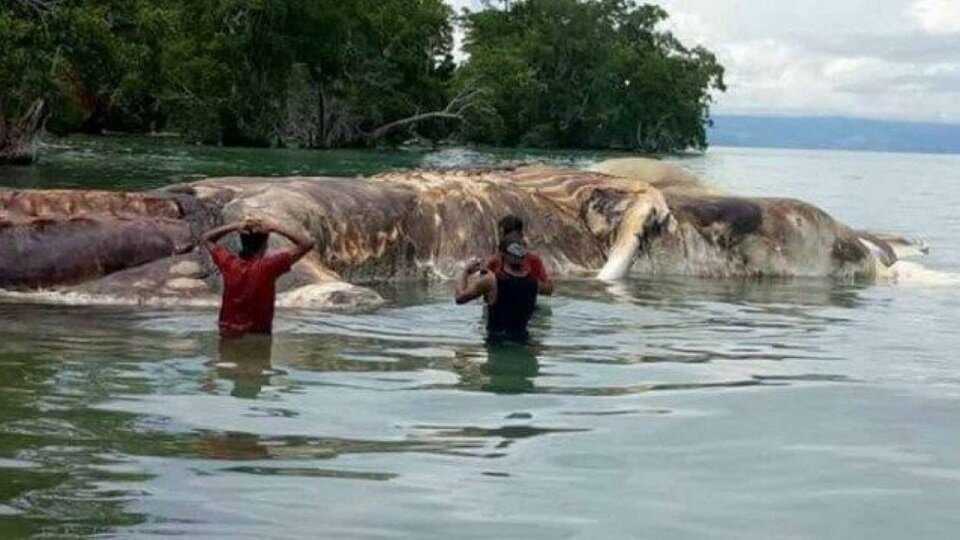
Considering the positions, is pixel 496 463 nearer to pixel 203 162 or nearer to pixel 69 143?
pixel 203 162

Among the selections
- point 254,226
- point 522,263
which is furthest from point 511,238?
point 254,226

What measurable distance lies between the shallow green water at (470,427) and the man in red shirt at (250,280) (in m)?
0.22

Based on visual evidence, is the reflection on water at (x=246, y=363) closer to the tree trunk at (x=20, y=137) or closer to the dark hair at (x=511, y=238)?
the dark hair at (x=511, y=238)

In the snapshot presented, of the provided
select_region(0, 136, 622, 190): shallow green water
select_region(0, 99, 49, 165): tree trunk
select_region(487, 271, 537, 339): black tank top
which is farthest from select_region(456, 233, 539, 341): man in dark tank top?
select_region(0, 99, 49, 165): tree trunk

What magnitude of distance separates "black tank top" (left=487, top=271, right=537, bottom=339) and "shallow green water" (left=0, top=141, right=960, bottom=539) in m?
0.27

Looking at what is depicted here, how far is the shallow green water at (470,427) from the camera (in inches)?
211

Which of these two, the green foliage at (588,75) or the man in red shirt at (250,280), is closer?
the man in red shirt at (250,280)

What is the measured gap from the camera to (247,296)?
959 centimetres

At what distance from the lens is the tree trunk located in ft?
120

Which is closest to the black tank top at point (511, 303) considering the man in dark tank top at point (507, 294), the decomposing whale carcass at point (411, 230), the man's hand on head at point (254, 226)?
the man in dark tank top at point (507, 294)

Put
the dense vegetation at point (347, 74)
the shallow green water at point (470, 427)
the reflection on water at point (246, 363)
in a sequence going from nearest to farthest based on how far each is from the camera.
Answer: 1. the shallow green water at point (470, 427)
2. the reflection on water at point (246, 363)
3. the dense vegetation at point (347, 74)

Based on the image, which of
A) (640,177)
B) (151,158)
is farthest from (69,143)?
(640,177)

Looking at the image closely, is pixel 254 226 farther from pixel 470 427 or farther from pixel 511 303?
pixel 470 427

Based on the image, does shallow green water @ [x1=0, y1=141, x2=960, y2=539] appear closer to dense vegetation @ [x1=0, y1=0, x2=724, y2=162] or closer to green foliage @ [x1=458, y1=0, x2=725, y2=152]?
dense vegetation @ [x1=0, y1=0, x2=724, y2=162]
